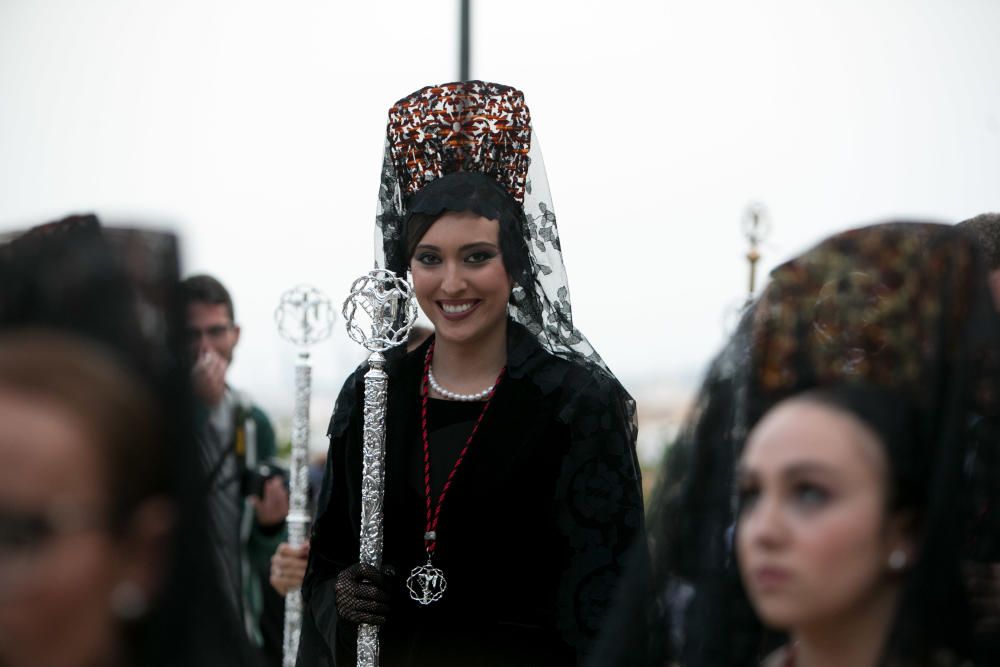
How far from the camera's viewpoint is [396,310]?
3674 millimetres

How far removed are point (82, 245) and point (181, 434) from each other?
30 cm

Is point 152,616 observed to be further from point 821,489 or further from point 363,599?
point 363,599

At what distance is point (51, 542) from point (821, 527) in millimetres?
1040

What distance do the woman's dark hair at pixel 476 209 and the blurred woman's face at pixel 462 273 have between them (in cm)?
2

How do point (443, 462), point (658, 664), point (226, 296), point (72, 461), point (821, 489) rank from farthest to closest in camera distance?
point (226, 296) → point (443, 462) → point (658, 664) → point (821, 489) → point (72, 461)

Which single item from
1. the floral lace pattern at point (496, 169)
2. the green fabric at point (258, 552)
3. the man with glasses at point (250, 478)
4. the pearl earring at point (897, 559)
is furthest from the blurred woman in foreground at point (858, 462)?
the green fabric at point (258, 552)

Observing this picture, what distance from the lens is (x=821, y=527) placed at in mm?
1792

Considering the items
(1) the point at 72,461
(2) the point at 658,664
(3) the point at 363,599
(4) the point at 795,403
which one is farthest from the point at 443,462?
(1) the point at 72,461

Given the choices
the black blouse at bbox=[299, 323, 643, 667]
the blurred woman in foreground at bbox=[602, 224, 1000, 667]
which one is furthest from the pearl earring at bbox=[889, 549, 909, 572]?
the black blouse at bbox=[299, 323, 643, 667]

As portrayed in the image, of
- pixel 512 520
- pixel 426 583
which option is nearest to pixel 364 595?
pixel 426 583

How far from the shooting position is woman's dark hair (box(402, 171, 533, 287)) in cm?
366

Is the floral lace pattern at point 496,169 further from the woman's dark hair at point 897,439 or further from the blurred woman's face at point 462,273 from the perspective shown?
the woman's dark hair at point 897,439

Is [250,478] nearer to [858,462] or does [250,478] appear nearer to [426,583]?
[426,583]

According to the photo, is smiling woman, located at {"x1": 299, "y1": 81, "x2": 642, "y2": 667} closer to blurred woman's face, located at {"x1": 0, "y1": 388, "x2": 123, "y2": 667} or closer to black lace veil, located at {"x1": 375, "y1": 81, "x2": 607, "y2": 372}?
black lace veil, located at {"x1": 375, "y1": 81, "x2": 607, "y2": 372}
